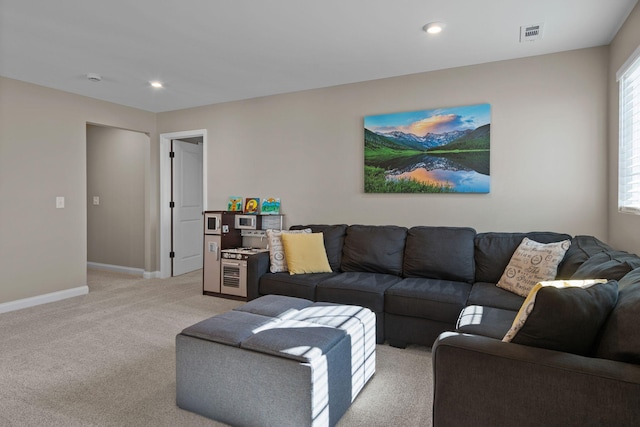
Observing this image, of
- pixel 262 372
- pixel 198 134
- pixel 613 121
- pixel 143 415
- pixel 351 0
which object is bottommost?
pixel 143 415

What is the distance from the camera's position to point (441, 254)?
10.6ft

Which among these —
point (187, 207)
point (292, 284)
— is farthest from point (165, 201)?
point (292, 284)

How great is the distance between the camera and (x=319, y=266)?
3574mm

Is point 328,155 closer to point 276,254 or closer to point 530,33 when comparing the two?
point 276,254

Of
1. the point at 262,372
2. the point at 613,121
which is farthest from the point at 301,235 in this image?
the point at 613,121

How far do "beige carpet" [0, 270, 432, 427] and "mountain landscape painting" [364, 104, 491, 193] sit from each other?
167cm

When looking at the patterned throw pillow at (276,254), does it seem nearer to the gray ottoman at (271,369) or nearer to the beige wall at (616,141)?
the gray ottoman at (271,369)

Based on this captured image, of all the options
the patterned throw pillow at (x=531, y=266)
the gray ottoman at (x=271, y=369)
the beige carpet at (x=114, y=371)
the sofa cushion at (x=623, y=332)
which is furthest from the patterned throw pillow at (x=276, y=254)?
the sofa cushion at (x=623, y=332)

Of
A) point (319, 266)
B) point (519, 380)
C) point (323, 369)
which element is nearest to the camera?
point (519, 380)

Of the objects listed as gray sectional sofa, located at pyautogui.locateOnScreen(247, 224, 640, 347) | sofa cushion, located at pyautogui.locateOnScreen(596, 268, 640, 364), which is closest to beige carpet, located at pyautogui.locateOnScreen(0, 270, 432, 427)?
gray sectional sofa, located at pyautogui.locateOnScreen(247, 224, 640, 347)

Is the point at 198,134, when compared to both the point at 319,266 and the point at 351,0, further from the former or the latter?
the point at 351,0

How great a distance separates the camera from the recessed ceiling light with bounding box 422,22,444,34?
273 centimetres

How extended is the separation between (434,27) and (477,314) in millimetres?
2104

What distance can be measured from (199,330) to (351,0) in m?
2.28
